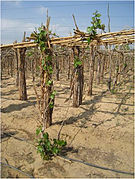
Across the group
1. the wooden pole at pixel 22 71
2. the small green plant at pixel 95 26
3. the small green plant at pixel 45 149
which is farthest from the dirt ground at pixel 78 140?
the small green plant at pixel 95 26

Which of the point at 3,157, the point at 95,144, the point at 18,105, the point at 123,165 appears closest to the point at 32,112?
the point at 18,105

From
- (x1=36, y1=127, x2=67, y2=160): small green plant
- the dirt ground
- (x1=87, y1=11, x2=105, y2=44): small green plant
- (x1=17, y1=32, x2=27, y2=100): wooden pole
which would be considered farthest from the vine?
(x1=17, y1=32, x2=27, y2=100): wooden pole

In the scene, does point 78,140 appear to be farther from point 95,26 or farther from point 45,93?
point 95,26

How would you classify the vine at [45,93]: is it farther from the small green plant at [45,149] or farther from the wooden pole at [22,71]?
the wooden pole at [22,71]

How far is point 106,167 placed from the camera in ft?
9.09

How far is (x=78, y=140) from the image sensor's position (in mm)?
3637

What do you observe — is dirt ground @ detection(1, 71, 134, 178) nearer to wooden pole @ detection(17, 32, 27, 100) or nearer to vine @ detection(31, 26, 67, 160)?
vine @ detection(31, 26, 67, 160)

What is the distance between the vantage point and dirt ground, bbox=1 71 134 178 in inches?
105

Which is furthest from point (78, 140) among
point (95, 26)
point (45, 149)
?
point (95, 26)

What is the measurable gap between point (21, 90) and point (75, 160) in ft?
13.9

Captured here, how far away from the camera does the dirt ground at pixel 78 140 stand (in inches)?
105

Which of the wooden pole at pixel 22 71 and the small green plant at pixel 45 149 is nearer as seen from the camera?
the small green plant at pixel 45 149

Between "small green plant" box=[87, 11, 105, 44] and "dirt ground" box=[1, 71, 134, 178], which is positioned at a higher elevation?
"small green plant" box=[87, 11, 105, 44]

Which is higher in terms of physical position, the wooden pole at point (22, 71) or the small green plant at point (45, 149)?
the wooden pole at point (22, 71)
